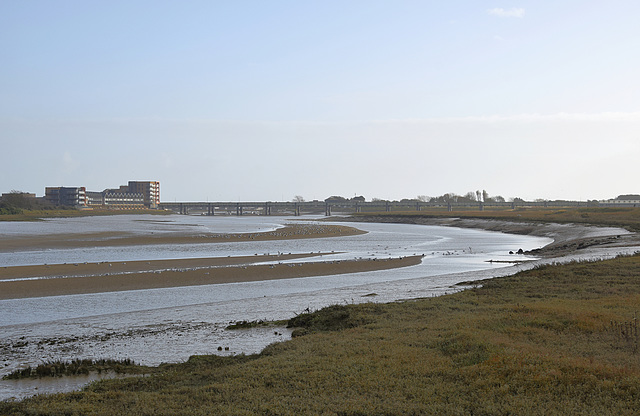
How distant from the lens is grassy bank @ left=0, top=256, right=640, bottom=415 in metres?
8.62

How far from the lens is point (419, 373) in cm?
1007

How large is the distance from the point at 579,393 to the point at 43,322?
15.6 metres

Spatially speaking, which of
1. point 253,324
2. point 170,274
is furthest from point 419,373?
point 170,274

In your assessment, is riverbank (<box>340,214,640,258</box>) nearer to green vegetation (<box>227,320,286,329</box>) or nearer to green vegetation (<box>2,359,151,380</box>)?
green vegetation (<box>227,320,286,329</box>)

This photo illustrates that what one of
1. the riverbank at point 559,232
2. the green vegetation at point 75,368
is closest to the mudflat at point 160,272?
the green vegetation at point 75,368

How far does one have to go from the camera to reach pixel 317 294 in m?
23.5

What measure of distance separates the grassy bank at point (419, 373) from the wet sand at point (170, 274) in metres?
13.2

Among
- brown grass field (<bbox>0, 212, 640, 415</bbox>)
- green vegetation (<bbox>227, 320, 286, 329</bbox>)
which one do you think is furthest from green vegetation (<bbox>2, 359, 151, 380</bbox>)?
green vegetation (<bbox>227, 320, 286, 329</bbox>)

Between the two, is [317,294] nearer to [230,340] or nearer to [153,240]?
[230,340]

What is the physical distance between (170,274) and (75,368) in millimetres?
17518

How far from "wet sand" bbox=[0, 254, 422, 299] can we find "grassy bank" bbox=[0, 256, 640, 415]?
13160 millimetres

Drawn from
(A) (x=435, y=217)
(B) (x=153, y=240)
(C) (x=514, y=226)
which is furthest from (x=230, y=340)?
(A) (x=435, y=217)

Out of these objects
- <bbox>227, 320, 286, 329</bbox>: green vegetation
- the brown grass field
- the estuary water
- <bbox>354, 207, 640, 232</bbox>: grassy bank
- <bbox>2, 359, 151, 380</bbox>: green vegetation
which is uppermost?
<bbox>354, 207, 640, 232</bbox>: grassy bank

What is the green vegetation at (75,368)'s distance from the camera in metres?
11.7
